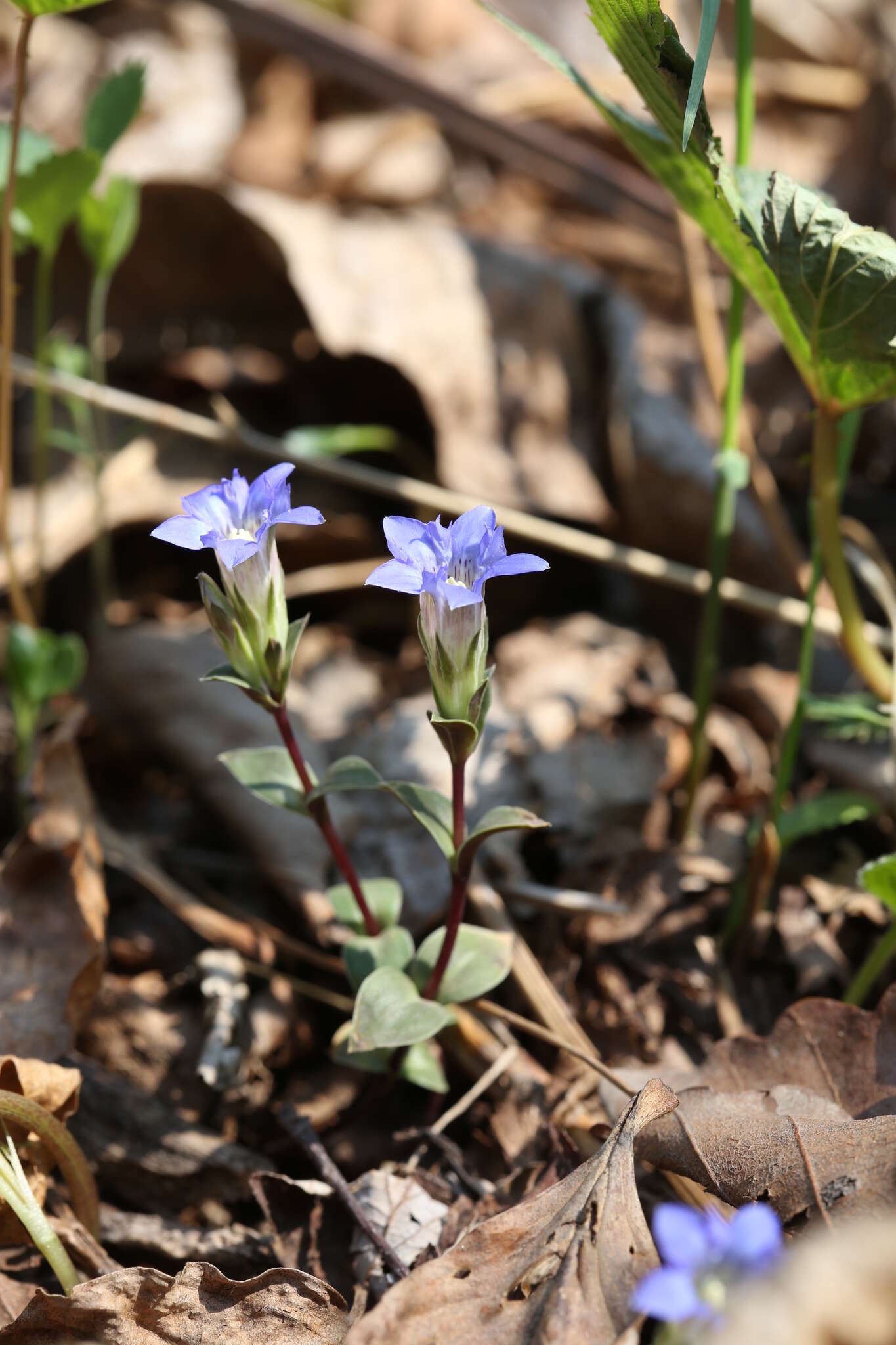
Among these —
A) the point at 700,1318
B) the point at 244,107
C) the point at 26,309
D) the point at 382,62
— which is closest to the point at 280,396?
the point at 26,309

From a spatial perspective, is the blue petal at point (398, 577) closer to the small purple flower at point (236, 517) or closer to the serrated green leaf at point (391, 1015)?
the small purple flower at point (236, 517)

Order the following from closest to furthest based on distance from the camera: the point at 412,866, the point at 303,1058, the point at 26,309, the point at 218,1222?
1. the point at 218,1222
2. the point at 303,1058
3. the point at 412,866
4. the point at 26,309

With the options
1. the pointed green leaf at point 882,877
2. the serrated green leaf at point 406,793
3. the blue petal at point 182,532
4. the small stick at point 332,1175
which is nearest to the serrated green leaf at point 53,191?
the blue petal at point 182,532

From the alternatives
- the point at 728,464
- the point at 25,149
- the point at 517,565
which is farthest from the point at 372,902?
the point at 25,149

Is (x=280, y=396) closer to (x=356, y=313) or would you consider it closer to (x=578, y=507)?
(x=356, y=313)

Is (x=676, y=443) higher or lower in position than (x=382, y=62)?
lower

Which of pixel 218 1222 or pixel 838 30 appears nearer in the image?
pixel 218 1222

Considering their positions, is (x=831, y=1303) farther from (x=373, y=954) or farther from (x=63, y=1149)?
(x=63, y=1149)
